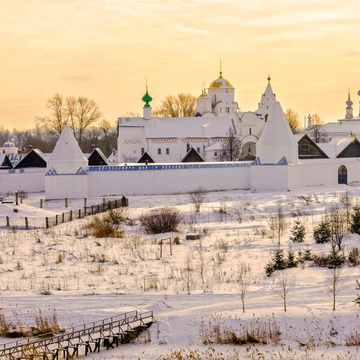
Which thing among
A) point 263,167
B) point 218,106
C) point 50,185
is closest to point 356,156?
point 263,167

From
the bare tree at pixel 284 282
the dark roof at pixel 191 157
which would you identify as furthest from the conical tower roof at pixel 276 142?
the bare tree at pixel 284 282

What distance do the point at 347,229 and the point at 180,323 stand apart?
9568 millimetres

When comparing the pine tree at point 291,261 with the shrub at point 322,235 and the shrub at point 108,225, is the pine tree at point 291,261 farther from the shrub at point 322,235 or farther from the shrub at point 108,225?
the shrub at point 108,225

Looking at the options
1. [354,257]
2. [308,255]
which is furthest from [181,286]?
[354,257]

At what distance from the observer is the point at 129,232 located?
20469mm

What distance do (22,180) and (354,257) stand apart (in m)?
22.7

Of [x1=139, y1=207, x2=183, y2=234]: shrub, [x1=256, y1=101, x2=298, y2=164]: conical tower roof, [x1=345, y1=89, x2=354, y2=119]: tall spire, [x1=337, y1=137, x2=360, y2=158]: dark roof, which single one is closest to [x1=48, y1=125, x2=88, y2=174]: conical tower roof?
[x1=256, y1=101, x2=298, y2=164]: conical tower roof

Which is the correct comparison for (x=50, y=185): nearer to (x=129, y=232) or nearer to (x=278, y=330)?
(x=129, y=232)

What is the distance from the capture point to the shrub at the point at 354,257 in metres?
14.1

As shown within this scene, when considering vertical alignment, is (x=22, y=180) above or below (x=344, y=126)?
below

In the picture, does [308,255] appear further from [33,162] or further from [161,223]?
[33,162]

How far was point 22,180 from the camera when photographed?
1319 inches

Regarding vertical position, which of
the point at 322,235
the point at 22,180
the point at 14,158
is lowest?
the point at 322,235

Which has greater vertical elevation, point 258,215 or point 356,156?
point 356,156
